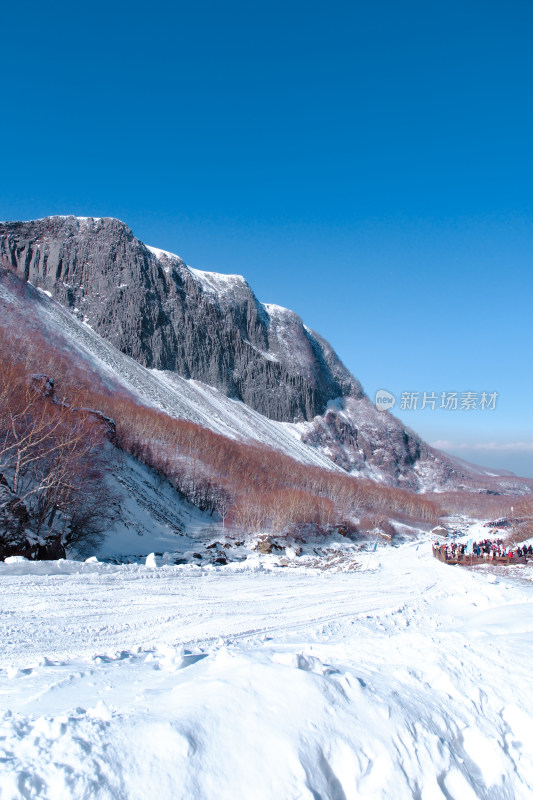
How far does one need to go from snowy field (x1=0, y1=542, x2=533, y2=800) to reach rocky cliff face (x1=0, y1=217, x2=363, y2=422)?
334 ft

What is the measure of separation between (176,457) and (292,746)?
48.5m

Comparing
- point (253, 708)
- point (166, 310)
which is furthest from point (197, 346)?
point (253, 708)

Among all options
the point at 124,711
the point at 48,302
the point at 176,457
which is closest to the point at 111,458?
the point at 176,457

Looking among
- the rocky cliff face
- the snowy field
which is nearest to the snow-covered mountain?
the rocky cliff face

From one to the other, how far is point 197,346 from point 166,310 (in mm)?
12289

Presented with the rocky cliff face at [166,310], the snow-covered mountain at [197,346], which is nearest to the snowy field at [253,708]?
the snow-covered mountain at [197,346]

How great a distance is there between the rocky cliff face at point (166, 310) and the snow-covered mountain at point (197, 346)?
0.96 ft

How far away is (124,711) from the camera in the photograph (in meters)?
3.26

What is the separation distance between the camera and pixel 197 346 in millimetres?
117250

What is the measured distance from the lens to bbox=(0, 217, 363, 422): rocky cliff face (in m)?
104

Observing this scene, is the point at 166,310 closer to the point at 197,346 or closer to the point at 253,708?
the point at 197,346

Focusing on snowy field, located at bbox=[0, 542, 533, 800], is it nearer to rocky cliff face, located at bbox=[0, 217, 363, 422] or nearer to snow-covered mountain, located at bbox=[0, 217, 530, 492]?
snow-covered mountain, located at bbox=[0, 217, 530, 492]

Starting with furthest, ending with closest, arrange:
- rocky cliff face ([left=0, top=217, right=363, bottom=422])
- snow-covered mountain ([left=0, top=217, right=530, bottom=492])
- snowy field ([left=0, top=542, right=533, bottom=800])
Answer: rocky cliff face ([left=0, top=217, right=363, bottom=422]) → snow-covered mountain ([left=0, top=217, right=530, bottom=492]) → snowy field ([left=0, top=542, right=533, bottom=800])

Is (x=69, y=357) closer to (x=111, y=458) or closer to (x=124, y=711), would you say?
(x=111, y=458)
